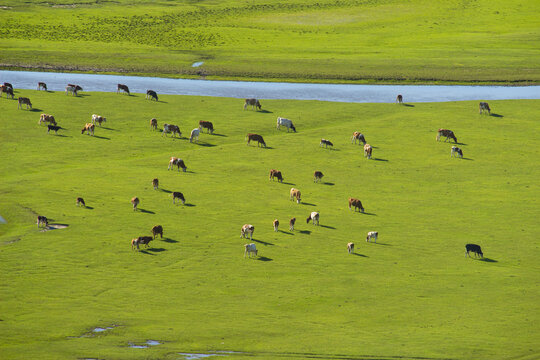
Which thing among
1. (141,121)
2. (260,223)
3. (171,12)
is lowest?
(260,223)

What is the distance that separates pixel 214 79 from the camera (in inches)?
3465

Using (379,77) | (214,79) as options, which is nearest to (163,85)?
(214,79)


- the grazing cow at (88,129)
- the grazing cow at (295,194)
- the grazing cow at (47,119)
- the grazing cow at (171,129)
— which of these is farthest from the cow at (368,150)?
the grazing cow at (47,119)

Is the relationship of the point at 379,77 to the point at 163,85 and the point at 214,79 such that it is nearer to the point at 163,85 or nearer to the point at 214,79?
the point at 214,79

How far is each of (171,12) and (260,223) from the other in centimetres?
9237

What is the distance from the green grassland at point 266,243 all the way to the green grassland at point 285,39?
24.6 metres

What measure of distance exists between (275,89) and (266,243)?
46.3 m

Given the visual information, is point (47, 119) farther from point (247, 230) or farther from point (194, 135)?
point (247, 230)

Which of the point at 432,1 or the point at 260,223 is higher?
the point at 432,1

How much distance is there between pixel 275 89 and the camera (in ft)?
274

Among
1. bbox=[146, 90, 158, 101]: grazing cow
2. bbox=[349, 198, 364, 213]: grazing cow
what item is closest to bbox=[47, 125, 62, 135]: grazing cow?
bbox=[146, 90, 158, 101]: grazing cow

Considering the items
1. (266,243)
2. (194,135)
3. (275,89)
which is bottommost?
(266,243)

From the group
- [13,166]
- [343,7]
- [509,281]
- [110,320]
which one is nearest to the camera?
[110,320]

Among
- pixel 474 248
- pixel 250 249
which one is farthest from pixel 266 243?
pixel 474 248
